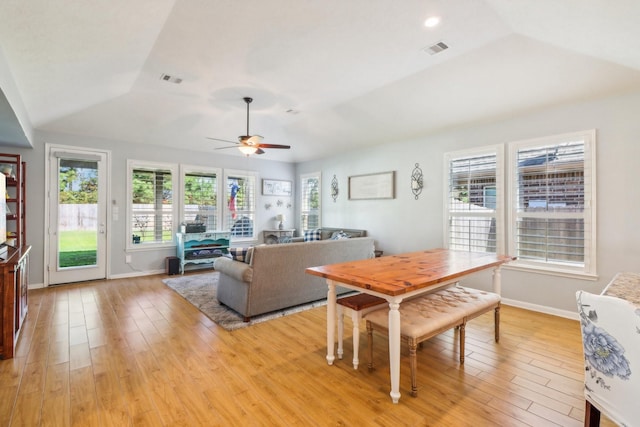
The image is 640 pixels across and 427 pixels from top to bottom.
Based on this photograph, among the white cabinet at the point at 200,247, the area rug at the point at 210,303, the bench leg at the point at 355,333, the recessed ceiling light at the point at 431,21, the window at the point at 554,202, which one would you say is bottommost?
the area rug at the point at 210,303

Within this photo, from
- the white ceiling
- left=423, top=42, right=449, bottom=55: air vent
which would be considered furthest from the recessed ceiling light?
left=423, top=42, right=449, bottom=55: air vent

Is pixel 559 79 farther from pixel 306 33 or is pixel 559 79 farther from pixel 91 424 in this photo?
pixel 91 424

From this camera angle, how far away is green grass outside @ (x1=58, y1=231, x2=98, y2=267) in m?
5.13

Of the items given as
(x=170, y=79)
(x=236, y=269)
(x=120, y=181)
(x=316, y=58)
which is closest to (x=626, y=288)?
(x=316, y=58)

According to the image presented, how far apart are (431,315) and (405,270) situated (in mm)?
383

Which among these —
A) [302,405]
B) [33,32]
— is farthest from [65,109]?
[302,405]

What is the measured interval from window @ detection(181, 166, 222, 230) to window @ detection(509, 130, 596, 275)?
560cm

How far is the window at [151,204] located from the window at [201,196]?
257 millimetres

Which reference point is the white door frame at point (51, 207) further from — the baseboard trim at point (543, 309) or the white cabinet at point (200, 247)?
the baseboard trim at point (543, 309)

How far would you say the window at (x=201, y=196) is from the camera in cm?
635

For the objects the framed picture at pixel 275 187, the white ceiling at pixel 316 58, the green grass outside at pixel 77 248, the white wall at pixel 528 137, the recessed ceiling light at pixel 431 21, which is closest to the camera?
the white ceiling at pixel 316 58

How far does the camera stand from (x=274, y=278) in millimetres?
3652

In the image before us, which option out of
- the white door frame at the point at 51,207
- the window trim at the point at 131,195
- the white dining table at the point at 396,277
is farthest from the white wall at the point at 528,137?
the white door frame at the point at 51,207

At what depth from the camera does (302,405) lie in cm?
203
